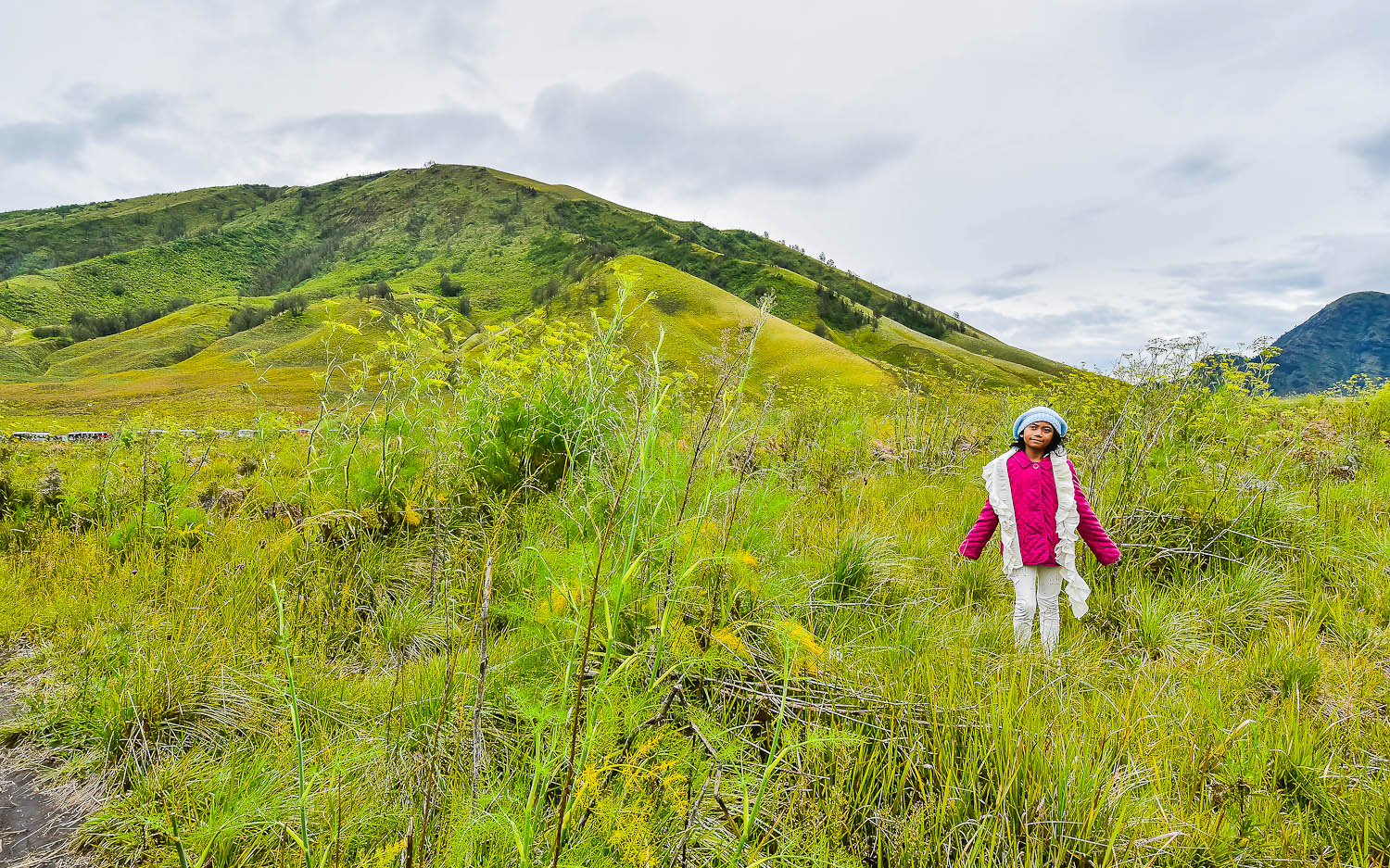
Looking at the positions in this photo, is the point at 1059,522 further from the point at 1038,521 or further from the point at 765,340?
the point at 765,340

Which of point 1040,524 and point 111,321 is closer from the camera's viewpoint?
point 1040,524

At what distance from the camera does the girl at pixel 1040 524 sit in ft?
10.8

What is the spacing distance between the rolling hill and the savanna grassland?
144 cm

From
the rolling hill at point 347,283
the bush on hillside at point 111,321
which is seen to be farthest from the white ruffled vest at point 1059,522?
the bush on hillside at point 111,321

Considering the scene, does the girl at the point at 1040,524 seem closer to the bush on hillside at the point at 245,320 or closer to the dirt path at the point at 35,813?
the dirt path at the point at 35,813

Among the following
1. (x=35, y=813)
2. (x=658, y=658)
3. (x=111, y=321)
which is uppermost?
(x=111, y=321)

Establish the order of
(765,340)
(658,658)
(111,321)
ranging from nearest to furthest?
(658,658), (765,340), (111,321)

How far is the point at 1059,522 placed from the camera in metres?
3.38

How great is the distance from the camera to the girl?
3.29m

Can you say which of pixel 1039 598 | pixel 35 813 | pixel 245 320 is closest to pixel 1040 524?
pixel 1039 598

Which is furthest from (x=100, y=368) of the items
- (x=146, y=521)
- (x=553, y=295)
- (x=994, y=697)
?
(x=994, y=697)

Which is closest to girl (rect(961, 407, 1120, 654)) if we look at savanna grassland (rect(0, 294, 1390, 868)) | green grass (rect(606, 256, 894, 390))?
savanna grassland (rect(0, 294, 1390, 868))

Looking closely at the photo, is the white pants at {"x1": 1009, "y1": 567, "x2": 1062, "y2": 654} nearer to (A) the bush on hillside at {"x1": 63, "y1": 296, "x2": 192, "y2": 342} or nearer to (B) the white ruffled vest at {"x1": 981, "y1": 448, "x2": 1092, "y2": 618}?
(B) the white ruffled vest at {"x1": 981, "y1": 448, "x2": 1092, "y2": 618}

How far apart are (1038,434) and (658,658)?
2.99m
